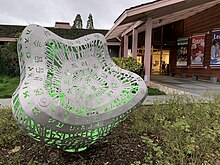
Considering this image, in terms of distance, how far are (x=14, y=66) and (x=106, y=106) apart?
970 cm

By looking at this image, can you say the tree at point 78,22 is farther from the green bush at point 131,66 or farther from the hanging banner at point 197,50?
the green bush at point 131,66

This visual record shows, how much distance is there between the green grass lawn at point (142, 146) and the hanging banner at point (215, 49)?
7640 millimetres

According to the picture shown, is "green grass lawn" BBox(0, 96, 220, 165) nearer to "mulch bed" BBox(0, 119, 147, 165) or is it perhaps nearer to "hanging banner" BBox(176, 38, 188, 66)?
"mulch bed" BBox(0, 119, 147, 165)

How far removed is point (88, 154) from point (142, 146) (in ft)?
2.55

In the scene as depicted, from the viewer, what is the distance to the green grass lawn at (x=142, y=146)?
2068 mm

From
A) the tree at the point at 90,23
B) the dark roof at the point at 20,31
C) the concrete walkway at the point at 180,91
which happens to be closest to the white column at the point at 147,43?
the concrete walkway at the point at 180,91

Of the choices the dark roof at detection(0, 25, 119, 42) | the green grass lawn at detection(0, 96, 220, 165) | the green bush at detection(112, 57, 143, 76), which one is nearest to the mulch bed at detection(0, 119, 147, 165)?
the green grass lawn at detection(0, 96, 220, 165)

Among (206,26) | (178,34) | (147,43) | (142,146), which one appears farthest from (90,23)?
(142,146)

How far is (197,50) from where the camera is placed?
11328 millimetres

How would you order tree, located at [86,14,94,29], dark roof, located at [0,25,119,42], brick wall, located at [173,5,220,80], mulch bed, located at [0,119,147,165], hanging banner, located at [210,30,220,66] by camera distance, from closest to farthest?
mulch bed, located at [0,119,147,165] → hanging banner, located at [210,30,220,66] → brick wall, located at [173,5,220,80] → dark roof, located at [0,25,119,42] → tree, located at [86,14,94,29]

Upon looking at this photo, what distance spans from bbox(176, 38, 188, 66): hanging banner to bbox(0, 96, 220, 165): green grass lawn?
10.0 m

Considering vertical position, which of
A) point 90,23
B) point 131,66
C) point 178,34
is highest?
point 90,23

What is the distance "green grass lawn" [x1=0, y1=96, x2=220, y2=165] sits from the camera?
6.79ft

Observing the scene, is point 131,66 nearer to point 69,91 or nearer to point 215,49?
point 215,49
